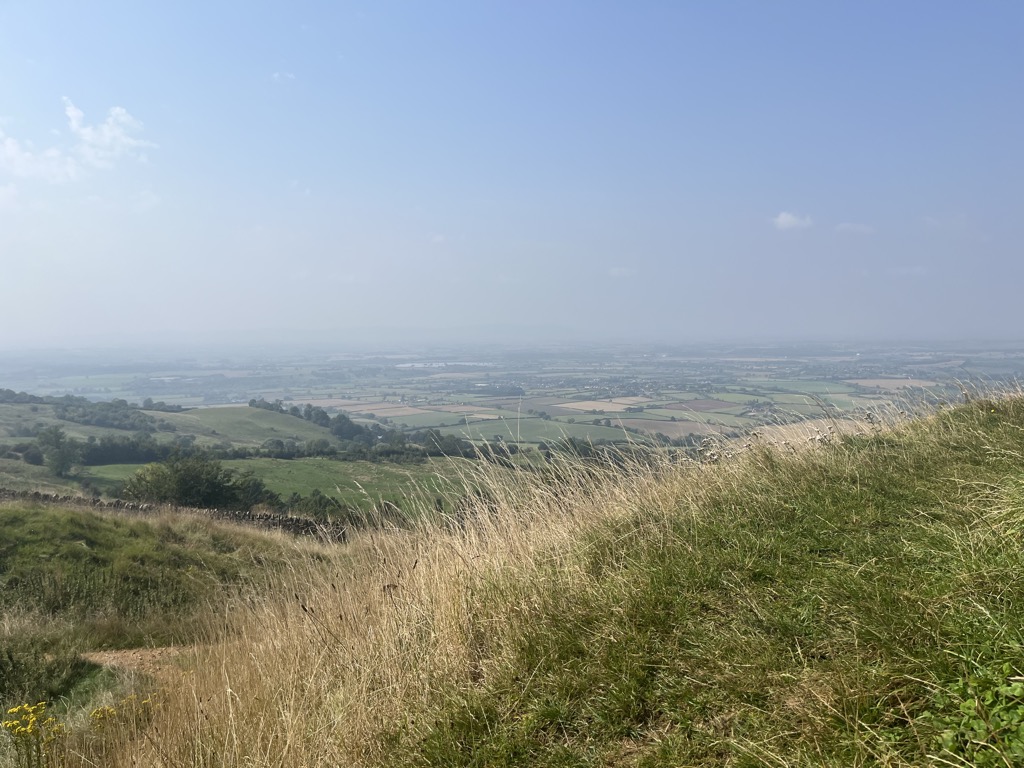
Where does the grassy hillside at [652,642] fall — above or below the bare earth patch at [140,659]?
above

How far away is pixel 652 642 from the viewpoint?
338 cm

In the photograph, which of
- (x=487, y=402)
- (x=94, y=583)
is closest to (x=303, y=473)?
(x=487, y=402)

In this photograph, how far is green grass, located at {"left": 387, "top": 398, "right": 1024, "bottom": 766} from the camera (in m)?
2.32

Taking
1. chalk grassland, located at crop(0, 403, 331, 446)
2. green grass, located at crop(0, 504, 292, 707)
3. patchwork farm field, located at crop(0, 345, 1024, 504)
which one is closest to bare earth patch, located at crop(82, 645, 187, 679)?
green grass, located at crop(0, 504, 292, 707)

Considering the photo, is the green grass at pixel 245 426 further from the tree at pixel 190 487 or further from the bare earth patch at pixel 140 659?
the bare earth patch at pixel 140 659

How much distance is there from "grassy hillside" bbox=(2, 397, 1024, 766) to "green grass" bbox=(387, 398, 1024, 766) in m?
0.01

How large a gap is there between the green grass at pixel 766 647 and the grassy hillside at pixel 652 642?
0.04ft

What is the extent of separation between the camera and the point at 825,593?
3434mm

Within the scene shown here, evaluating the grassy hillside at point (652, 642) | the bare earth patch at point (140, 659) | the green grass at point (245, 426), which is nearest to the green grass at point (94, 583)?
the bare earth patch at point (140, 659)

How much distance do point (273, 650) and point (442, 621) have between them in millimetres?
1241

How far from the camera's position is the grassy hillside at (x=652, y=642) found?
245 centimetres

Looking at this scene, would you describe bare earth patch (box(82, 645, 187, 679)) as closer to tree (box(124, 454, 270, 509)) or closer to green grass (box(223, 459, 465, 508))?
green grass (box(223, 459, 465, 508))

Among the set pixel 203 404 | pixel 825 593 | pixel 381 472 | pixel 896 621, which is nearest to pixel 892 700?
pixel 896 621

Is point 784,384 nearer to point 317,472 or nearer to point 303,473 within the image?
point 317,472
